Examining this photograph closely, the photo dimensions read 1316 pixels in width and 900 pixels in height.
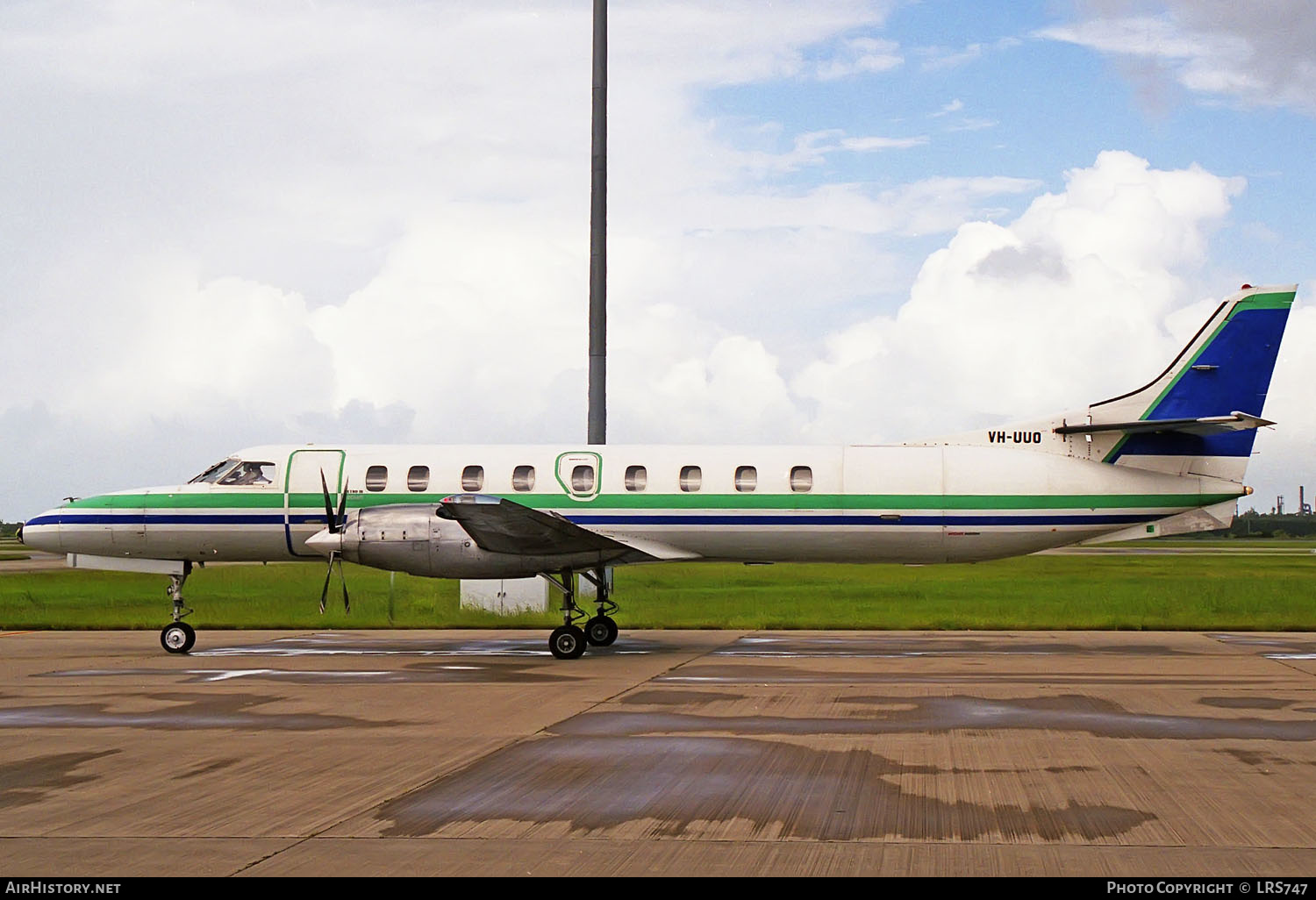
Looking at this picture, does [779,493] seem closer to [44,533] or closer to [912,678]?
[912,678]

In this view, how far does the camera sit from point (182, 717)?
13531 millimetres

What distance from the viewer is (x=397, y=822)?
8.34m

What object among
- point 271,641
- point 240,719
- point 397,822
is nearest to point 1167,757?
point 397,822

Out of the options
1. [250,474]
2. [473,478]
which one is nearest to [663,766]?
[473,478]

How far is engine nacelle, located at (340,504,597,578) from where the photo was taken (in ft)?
64.6

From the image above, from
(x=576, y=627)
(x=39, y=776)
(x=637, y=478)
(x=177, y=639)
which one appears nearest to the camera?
(x=39, y=776)

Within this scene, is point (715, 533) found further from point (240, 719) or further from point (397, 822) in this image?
point (397, 822)

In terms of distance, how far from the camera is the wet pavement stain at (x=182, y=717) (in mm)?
12945

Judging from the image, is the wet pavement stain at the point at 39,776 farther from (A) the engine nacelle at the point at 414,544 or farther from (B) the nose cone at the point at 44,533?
(B) the nose cone at the point at 44,533

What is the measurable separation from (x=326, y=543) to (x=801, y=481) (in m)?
7.72

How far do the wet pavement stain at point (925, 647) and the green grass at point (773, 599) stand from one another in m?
2.42

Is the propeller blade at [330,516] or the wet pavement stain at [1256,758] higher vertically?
the propeller blade at [330,516]

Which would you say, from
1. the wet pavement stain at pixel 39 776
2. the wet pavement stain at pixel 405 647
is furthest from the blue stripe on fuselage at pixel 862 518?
the wet pavement stain at pixel 39 776

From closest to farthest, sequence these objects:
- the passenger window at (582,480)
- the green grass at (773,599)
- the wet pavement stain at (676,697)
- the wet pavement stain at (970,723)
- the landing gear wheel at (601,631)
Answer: the wet pavement stain at (970,723)
the wet pavement stain at (676,697)
the passenger window at (582,480)
the landing gear wheel at (601,631)
the green grass at (773,599)
